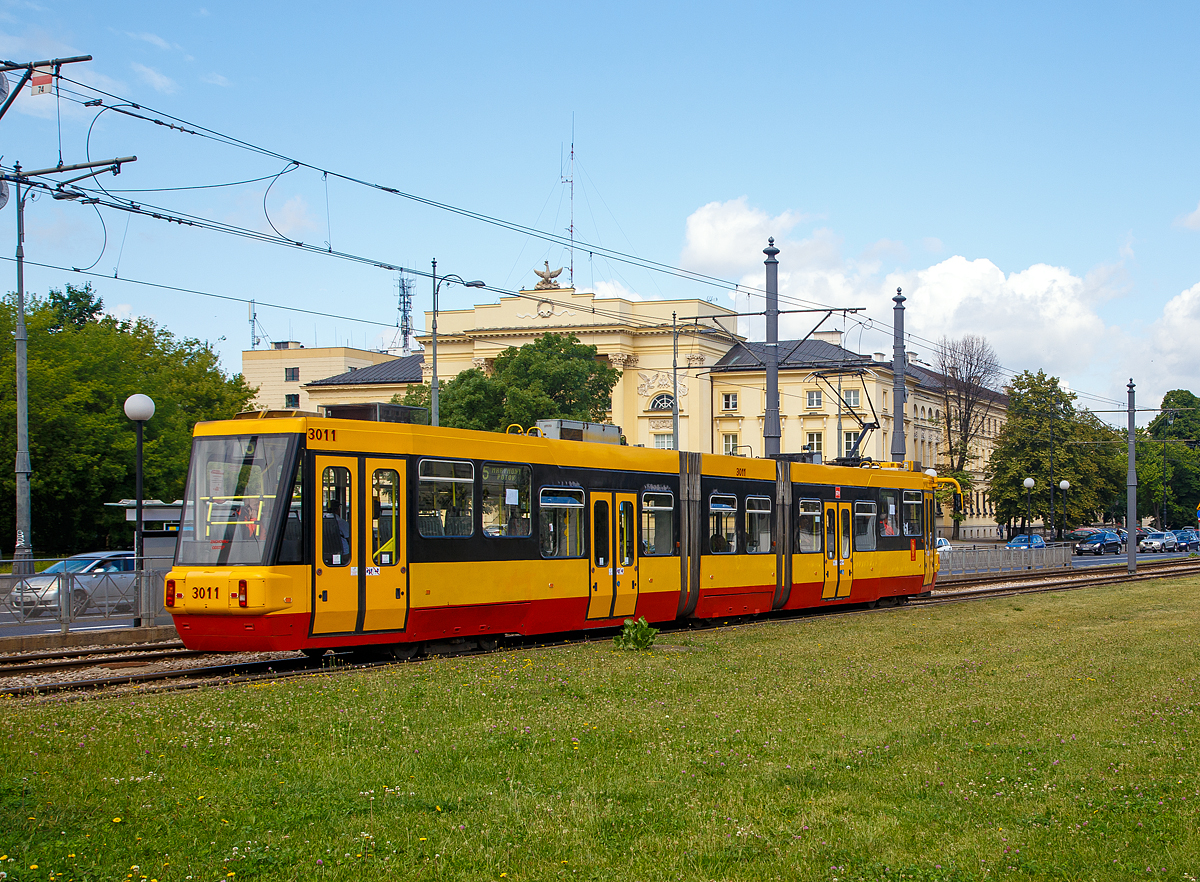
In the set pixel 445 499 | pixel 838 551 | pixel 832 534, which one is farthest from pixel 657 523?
pixel 838 551

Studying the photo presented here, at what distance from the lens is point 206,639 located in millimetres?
14508

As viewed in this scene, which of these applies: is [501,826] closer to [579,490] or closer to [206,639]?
[206,639]

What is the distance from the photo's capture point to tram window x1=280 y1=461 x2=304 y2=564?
A: 14352mm

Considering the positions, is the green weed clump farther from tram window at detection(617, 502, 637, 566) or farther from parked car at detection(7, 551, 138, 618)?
parked car at detection(7, 551, 138, 618)

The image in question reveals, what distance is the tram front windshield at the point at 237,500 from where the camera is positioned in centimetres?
1443

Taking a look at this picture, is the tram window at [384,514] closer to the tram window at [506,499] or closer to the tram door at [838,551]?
the tram window at [506,499]

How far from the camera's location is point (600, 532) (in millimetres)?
19609

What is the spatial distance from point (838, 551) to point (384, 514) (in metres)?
13.9

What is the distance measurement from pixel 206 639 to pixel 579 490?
6723 mm

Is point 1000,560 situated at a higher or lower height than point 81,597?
lower

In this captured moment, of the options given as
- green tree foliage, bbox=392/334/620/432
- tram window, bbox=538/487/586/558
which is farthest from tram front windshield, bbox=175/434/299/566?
green tree foliage, bbox=392/334/620/432

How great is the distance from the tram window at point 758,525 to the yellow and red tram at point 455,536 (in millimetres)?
42

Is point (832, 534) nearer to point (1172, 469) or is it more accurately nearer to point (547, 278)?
point (547, 278)

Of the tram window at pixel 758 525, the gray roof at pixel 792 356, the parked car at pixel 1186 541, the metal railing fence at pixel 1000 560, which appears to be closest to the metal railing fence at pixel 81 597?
the tram window at pixel 758 525
